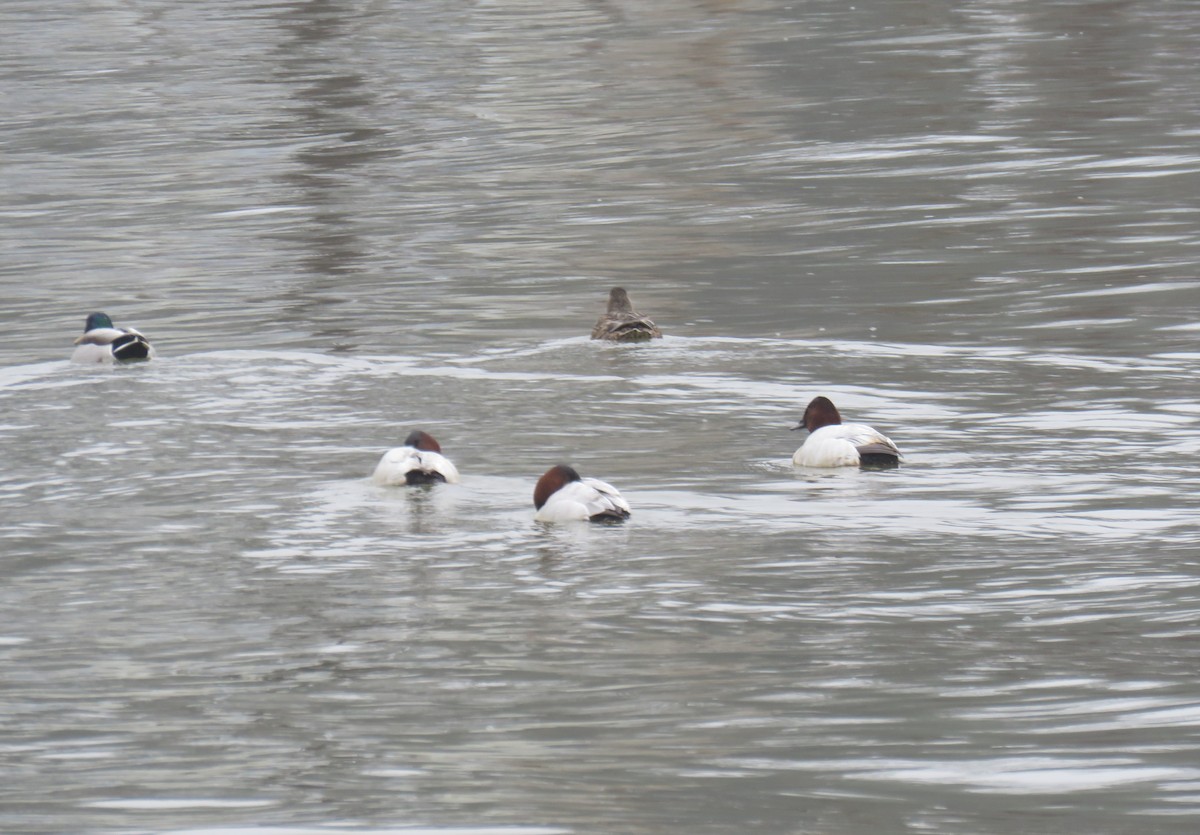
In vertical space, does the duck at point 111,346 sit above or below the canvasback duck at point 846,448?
above

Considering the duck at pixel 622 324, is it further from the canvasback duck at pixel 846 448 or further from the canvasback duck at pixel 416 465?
the canvasback duck at pixel 416 465

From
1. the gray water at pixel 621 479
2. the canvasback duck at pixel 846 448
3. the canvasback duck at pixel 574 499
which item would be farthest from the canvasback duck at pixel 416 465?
the canvasback duck at pixel 846 448

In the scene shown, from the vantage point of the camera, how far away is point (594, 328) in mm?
17031

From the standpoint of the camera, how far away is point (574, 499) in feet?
37.4

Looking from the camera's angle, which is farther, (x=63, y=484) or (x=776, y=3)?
(x=776, y=3)

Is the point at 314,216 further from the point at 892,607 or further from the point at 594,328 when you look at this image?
the point at 892,607

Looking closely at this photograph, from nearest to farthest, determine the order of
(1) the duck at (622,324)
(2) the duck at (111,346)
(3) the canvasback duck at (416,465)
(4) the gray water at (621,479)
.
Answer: (4) the gray water at (621,479)
(3) the canvasback duck at (416,465)
(2) the duck at (111,346)
(1) the duck at (622,324)

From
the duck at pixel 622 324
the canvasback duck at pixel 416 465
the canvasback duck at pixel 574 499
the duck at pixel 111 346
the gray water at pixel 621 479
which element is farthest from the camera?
the duck at pixel 622 324

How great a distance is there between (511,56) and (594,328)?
2303 centimetres

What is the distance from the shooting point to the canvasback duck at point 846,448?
12.5 metres

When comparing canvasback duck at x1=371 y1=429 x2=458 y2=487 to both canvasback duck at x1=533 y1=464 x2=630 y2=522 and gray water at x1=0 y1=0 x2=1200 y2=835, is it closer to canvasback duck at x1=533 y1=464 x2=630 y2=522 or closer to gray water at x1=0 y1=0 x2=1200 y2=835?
gray water at x1=0 y1=0 x2=1200 y2=835

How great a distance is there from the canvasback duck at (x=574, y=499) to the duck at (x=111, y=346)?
5391mm

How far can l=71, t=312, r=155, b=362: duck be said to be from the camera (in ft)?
53.3

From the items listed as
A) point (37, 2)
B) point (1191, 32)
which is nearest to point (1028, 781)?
point (1191, 32)
